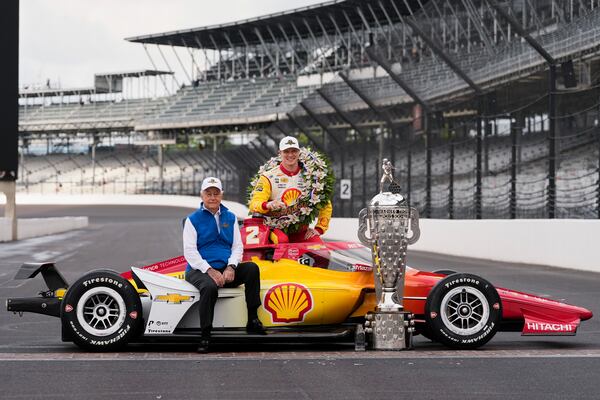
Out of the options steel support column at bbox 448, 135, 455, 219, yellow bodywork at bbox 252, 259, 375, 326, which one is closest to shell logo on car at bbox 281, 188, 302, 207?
yellow bodywork at bbox 252, 259, 375, 326

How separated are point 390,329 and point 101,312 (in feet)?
7.43

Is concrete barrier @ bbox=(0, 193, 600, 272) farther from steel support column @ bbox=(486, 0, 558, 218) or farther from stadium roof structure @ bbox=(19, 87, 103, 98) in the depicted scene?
stadium roof structure @ bbox=(19, 87, 103, 98)

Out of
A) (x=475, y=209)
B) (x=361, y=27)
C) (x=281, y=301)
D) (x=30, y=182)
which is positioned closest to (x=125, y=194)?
(x=30, y=182)

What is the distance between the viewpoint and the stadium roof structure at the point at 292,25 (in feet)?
235

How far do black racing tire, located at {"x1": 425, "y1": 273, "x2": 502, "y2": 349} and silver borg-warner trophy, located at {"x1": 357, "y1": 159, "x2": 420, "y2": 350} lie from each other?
0.74 ft

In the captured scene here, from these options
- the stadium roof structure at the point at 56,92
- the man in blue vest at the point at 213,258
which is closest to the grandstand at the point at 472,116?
the man in blue vest at the point at 213,258

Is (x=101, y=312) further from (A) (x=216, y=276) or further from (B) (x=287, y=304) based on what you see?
(B) (x=287, y=304)

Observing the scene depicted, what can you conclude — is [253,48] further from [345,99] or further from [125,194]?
[345,99]

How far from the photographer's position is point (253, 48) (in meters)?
89.4

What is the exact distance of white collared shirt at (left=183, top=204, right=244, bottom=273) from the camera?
28.6 feet

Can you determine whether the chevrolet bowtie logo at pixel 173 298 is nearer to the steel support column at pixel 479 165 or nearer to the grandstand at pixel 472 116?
the grandstand at pixel 472 116

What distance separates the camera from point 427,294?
29.3 ft

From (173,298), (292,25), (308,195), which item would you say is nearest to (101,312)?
(173,298)

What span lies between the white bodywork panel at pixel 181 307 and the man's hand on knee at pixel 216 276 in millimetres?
97
